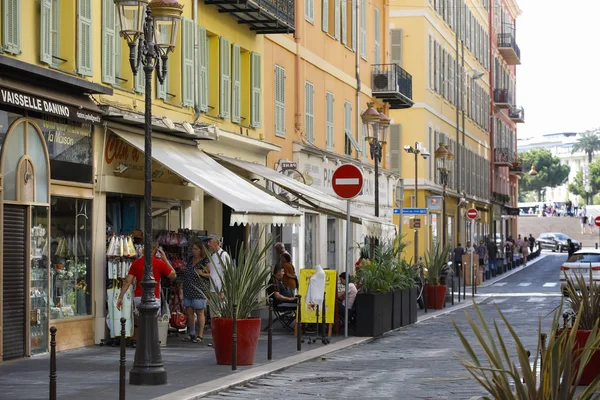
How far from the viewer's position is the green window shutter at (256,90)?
27875mm

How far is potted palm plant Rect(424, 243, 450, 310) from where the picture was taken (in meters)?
31.5

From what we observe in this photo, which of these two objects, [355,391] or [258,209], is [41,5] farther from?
[355,391]

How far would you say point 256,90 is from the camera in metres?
28.0

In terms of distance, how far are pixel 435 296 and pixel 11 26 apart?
57.3 feet

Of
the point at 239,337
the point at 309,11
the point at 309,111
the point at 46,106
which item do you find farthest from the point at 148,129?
the point at 309,11

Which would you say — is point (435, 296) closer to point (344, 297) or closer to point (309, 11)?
point (309, 11)

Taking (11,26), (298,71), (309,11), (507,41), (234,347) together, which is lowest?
(234,347)

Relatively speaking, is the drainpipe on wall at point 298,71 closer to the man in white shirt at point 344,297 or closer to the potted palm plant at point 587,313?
the man in white shirt at point 344,297

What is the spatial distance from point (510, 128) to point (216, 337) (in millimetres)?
75939

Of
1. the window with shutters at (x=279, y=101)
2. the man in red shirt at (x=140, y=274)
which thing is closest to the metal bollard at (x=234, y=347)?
the man in red shirt at (x=140, y=274)

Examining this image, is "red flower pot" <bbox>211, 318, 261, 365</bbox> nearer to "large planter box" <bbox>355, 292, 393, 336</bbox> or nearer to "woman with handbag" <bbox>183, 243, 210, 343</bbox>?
"woman with handbag" <bbox>183, 243, 210, 343</bbox>

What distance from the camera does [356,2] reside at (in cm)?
3822

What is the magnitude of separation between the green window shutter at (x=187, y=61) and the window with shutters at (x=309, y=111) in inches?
343

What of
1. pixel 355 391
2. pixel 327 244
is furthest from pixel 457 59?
pixel 355 391
